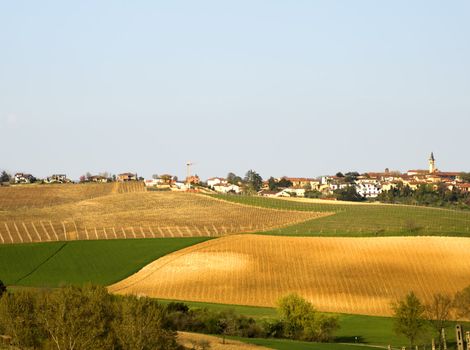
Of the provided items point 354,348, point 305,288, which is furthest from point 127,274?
point 354,348

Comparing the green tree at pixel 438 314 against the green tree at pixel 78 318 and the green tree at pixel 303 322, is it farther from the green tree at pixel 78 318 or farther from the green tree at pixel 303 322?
the green tree at pixel 78 318

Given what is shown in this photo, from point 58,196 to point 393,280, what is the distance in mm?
72319

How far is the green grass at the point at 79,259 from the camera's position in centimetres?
9681

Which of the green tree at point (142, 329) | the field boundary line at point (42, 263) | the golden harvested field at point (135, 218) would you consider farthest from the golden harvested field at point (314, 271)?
the green tree at point (142, 329)

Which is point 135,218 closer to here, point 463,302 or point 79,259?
point 79,259

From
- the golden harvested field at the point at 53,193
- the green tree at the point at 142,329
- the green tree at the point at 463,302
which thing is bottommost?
the green tree at the point at 463,302

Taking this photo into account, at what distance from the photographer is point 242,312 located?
8050 cm

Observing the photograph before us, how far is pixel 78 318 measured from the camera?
52.8 m

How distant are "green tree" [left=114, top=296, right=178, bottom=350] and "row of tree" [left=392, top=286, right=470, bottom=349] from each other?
18.8 meters

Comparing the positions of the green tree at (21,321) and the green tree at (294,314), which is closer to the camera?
the green tree at (21,321)

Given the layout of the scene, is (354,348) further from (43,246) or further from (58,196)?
(58,196)

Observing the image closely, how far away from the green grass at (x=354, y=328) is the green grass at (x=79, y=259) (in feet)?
47.8

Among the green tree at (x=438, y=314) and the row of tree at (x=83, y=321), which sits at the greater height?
the row of tree at (x=83, y=321)

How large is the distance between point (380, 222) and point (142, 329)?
226 feet
